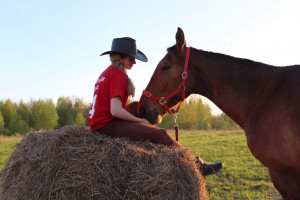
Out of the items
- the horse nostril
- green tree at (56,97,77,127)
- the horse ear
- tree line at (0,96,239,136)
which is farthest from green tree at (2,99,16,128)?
the horse ear

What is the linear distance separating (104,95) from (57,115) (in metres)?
33.5

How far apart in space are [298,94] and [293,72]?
372 millimetres

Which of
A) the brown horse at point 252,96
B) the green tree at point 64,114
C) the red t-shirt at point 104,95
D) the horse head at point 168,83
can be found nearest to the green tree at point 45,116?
the green tree at point 64,114

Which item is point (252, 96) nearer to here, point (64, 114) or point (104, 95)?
point (104, 95)

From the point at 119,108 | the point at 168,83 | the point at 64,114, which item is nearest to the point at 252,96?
the point at 168,83

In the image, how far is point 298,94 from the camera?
2.62 meters

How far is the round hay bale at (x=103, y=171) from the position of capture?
2773mm

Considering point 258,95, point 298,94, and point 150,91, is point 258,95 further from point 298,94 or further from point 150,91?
point 150,91

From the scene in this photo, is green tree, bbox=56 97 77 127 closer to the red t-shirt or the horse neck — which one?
the red t-shirt

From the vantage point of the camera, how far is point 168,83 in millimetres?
3422

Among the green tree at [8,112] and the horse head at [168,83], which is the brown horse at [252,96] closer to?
the horse head at [168,83]

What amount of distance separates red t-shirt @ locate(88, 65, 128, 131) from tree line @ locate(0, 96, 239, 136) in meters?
30.5

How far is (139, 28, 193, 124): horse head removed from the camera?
11.1 feet

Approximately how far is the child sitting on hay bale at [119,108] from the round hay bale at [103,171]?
155mm
